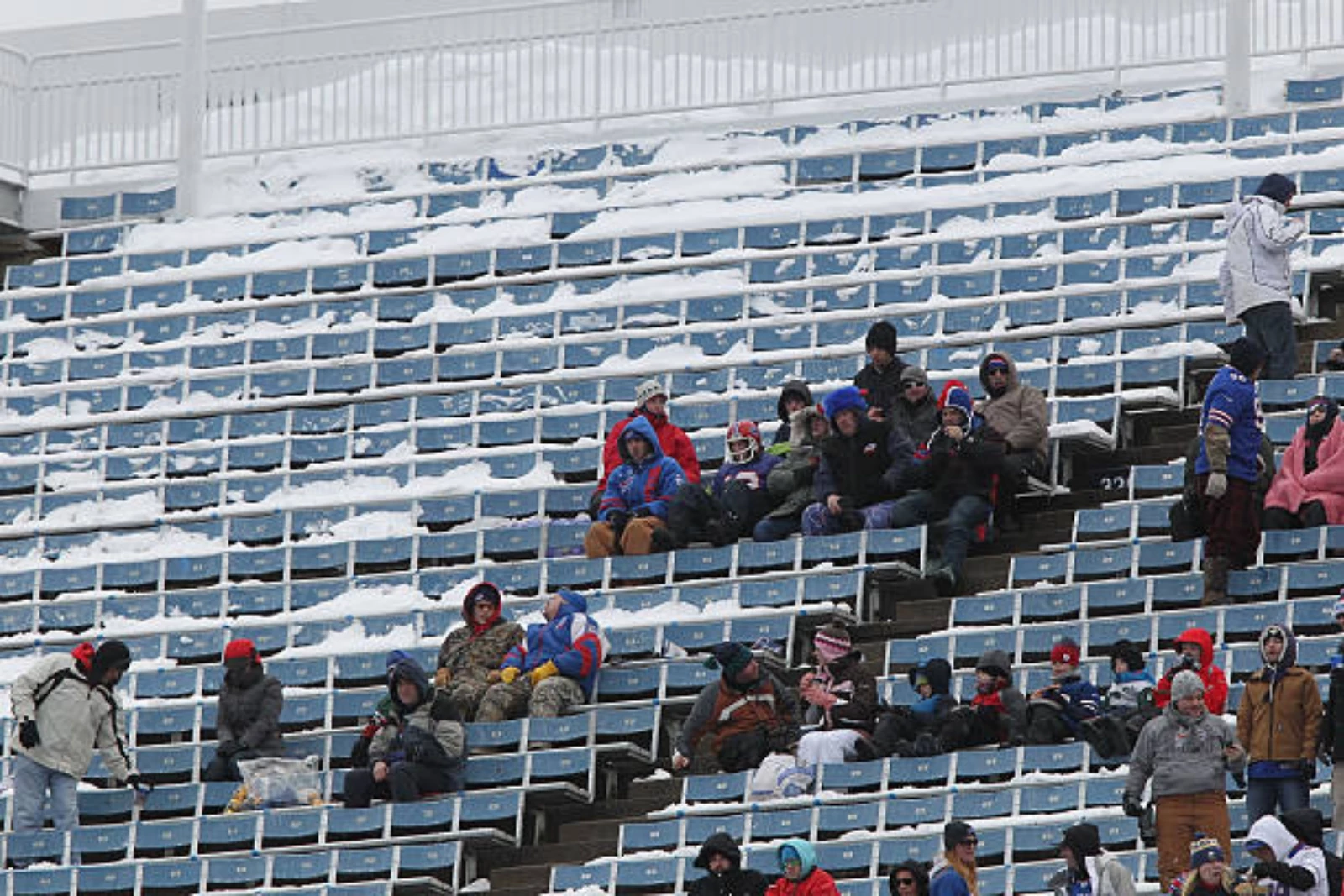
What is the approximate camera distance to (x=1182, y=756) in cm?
1827

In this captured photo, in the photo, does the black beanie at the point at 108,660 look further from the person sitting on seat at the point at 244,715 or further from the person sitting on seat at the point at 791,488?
the person sitting on seat at the point at 791,488

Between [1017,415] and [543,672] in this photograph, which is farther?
[1017,415]

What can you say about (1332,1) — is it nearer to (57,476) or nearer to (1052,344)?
(1052,344)

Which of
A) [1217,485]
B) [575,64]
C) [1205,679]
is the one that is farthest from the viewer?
[575,64]

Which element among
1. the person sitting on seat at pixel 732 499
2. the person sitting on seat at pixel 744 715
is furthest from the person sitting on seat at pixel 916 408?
the person sitting on seat at pixel 744 715

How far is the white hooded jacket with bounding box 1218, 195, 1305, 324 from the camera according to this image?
2261 cm

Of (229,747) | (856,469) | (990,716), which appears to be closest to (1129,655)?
(990,716)

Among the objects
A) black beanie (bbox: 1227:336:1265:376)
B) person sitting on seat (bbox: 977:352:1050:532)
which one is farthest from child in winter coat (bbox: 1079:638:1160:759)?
person sitting on seat (bbox: 977:352:1050:532)

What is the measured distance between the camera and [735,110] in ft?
93.6

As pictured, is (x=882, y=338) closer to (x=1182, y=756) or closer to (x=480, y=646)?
(x=480, y=646)

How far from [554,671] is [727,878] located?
3674 millimetres

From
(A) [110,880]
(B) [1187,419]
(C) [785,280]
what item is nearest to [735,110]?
(C) [785,280]

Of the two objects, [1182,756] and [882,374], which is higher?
[882,374]

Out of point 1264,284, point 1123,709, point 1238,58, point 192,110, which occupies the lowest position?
point 1123,709
